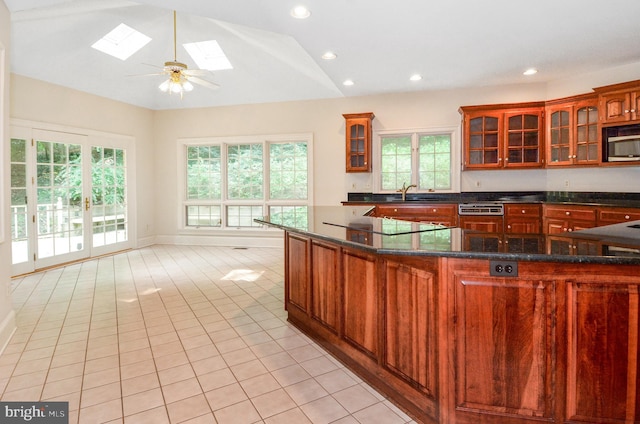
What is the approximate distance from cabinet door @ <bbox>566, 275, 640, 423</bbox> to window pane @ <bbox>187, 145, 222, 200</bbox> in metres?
6.64

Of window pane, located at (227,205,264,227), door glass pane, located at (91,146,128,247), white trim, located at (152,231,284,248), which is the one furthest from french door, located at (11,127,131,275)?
window pane, located at (227,205,264,227)

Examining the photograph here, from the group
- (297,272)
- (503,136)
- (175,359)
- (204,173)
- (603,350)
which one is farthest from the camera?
(204,173)

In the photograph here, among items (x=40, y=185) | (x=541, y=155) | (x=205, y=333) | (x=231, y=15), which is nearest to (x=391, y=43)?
(x=231, y=15)

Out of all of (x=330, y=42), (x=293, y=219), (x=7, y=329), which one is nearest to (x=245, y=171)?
(x=330, y=42)

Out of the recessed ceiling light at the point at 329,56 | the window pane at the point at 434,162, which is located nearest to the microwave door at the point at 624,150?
the window pane at the point at 434,162

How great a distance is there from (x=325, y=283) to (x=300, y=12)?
246cm

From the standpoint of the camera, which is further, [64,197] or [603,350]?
[64,197]

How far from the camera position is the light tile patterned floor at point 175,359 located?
6.44ft

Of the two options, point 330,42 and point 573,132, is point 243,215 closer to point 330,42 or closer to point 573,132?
point 330,42

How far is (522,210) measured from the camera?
5250 millimetres

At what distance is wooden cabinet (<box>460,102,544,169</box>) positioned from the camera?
5.45m

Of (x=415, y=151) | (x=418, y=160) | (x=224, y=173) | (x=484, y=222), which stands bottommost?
(x=484, y=222)

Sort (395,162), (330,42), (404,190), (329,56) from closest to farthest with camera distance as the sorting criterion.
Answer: (330,42), (329,56), (404,190), (395,162)

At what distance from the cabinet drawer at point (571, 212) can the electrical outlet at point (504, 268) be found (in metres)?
3.89
